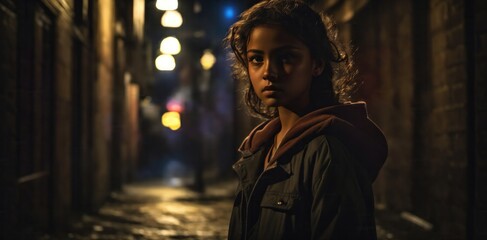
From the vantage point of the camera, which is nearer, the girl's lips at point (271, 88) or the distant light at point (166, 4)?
the girl's lips at point (271, 88)

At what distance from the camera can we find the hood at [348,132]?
2096 mm

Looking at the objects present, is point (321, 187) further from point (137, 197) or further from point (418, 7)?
point (137, 197)

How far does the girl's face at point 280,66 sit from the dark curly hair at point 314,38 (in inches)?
1.4

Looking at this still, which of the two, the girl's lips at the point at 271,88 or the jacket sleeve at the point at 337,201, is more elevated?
the girl's lips at the point at 271,88

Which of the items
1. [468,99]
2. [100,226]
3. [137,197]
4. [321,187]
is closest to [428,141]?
[468,99]

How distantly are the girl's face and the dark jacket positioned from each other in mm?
134

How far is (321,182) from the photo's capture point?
1.96 m

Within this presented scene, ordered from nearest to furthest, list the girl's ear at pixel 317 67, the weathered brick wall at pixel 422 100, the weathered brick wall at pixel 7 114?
the girl's ear at pixel 317 67 → the weathered brick wall at pixel 7 114 → the weathered brick wall at pixel 422 100

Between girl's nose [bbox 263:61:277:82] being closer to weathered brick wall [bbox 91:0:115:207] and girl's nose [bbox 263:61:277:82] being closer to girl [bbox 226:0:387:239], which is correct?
girl [bbox 226:0:387:239]

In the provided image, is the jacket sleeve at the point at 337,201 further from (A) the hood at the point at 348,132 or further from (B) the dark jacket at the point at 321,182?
(A) the hood at the point at 348,132

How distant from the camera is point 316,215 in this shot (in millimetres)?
1960

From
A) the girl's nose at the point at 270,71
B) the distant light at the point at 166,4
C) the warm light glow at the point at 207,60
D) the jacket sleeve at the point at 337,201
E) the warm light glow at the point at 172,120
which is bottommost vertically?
the jacket sleeve at the point at 337,201

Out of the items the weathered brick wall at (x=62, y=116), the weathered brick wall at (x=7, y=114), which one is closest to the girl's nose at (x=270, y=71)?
the weathered brick wall at (x=7, y=114)

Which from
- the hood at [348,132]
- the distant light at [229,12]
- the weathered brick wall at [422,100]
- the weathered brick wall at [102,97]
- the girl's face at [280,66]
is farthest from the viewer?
the distant light at [229,12]
